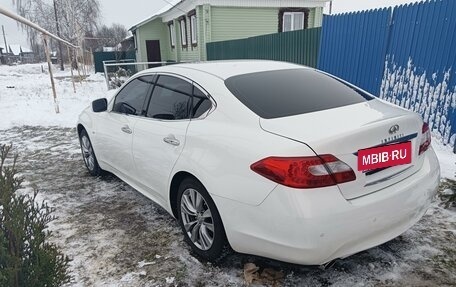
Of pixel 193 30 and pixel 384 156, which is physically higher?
pixel 193 30

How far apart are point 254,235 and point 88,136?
328 centimetres

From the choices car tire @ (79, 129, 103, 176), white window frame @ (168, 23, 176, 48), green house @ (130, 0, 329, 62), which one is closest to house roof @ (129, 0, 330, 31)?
green house @ (130, 0, 329, 62)

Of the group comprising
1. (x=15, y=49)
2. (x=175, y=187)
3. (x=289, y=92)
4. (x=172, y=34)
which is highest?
(x=172, y=34)

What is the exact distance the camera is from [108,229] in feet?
11.2

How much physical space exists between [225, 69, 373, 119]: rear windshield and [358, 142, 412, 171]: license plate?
52 cm

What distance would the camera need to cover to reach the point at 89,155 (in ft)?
16.0

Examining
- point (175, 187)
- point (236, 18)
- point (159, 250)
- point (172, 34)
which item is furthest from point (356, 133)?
point (172, 34)

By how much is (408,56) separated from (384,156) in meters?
4.47

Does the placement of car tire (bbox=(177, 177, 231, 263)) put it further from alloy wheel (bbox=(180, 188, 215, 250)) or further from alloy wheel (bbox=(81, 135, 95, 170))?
alloy wheel (bbox=(81, 135, 95, 170))

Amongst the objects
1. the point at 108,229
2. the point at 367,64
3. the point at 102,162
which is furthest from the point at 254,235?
the point at 367,64

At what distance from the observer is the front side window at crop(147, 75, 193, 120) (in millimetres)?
2950

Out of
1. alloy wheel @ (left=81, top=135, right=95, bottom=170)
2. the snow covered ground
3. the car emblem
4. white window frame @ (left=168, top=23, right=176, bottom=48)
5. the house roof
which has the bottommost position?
the snow covered ground

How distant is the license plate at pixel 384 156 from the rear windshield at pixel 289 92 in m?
0.52

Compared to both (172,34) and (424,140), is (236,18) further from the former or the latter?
(424,140)
